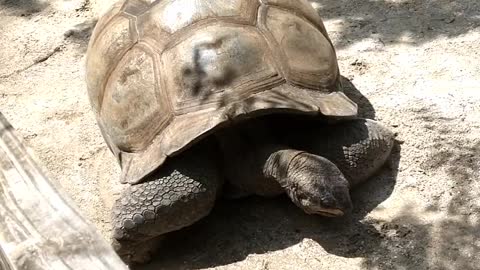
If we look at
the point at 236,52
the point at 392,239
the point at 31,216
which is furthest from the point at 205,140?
the point at 31,216

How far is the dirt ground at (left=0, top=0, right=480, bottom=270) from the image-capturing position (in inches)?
131

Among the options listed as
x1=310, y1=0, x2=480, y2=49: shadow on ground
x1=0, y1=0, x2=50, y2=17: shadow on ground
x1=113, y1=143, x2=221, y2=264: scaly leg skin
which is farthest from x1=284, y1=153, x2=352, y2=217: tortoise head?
x1=0, y1=0, x2=50, y2=17: shadow on ground

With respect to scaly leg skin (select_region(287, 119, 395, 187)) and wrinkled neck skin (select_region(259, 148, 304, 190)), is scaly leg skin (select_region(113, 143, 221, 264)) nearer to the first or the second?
wrinkled neck skin (select_region(259, 148, 304, 190))

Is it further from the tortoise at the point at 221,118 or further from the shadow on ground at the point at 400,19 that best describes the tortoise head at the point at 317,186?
the shadow on ground at the point at 400,19

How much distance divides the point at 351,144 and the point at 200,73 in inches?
30.2

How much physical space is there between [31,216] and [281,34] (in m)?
2.03

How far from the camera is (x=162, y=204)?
3.33 metres

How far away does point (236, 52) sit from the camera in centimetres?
345

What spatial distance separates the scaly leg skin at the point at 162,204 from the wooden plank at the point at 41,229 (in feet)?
4.53

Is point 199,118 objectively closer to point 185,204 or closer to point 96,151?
point 185,204

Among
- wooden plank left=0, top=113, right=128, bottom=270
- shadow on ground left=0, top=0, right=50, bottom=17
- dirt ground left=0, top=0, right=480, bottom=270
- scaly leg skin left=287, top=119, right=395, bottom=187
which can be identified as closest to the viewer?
wooden plank left=0, top=113, right=128, bottom=270

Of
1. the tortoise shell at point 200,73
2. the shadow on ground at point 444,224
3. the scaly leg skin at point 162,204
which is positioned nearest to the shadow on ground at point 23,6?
the tortoise shell at point 200,73

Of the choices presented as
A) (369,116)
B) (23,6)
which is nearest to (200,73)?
(369,116)

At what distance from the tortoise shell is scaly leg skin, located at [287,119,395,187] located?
112 millimetres
